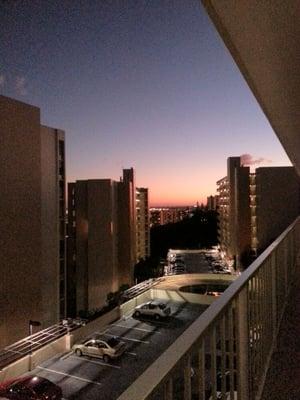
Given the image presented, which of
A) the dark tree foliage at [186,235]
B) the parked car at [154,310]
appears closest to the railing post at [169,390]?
the parked car at [154,310]

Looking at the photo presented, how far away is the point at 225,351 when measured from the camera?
3.60ft

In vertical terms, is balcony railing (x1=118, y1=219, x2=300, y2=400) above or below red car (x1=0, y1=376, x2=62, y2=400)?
above

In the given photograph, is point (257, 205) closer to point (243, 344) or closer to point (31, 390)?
point (31, 390)

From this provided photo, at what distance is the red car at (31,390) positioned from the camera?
27.0 ft

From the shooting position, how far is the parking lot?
8961 millimetres

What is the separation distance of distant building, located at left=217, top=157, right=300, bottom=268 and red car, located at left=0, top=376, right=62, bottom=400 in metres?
18.5

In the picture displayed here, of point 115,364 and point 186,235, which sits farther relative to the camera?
point 186,235

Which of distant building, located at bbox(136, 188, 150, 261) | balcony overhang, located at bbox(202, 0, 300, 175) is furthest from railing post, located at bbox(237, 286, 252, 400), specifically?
distant building, located at bbox(136, 188, 150, 261)

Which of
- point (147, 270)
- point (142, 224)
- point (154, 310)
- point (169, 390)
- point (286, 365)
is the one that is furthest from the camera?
point (142, 224)

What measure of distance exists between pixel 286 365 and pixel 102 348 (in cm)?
922

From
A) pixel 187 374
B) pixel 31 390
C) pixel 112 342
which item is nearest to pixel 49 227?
pixel 112 342

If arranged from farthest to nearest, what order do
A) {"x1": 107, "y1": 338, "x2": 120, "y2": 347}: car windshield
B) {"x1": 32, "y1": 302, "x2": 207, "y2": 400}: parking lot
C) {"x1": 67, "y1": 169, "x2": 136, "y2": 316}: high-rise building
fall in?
1. {"x1": 67, "y1": 169, "x2": 136, "y2": 316}: high-rise building
2. {"x1": 107, "y1": 338, "x2": 120, "y2": 347}: car windshield
3. {"x1": 32, "y1": 302, "x2": 207, "y2": 400}: parking lot

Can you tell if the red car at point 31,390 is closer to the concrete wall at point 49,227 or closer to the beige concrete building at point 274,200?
the concrete wall at point 49,227

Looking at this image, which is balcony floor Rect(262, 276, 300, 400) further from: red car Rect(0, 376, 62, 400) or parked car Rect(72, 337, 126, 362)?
parked car Rect(72, 337, 126, 362)
